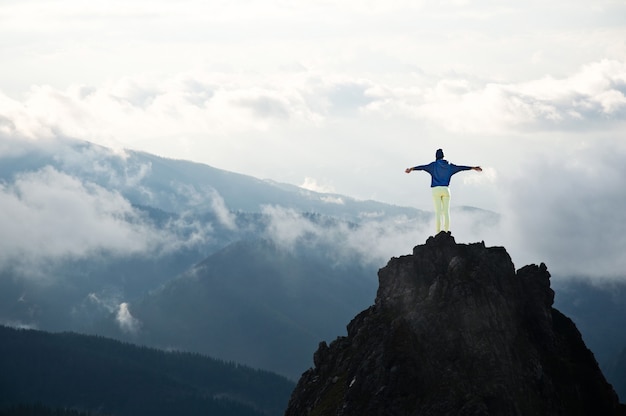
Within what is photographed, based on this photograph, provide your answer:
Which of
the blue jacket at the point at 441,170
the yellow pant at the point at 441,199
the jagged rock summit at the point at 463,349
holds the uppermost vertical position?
the blue jacket at the point at 441,170

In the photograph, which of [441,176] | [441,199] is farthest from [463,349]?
[441,176]

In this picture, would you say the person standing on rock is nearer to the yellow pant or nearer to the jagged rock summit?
→ the yellow pant

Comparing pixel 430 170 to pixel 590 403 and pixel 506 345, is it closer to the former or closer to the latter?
pixel 506 345

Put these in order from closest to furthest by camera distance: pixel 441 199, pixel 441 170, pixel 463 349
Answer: pixel 463 349 < pixel 441 170 < pixel 441 199

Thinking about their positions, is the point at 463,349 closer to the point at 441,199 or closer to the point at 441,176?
the point at 441,199

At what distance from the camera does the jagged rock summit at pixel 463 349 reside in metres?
114

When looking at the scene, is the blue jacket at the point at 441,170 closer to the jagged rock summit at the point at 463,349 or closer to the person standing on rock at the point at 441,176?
the person standing on rock at the point at 441,176

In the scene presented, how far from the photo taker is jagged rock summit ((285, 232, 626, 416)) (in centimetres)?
11356

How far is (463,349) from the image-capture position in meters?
115

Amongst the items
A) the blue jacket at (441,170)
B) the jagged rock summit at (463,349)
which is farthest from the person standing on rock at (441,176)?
the jagged rock summit at (463,349)

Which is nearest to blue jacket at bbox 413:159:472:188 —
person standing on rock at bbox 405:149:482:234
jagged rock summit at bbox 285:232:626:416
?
person standing on rock at bbox 405:149:482:234

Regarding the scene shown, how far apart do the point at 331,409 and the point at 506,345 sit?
1963cm

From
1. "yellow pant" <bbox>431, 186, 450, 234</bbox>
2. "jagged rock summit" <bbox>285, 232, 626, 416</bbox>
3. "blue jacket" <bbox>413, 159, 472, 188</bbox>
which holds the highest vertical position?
"blue jacket" <bbox>413, 159, 472, 188</bbox>

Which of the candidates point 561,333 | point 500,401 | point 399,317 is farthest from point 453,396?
point 561,333
